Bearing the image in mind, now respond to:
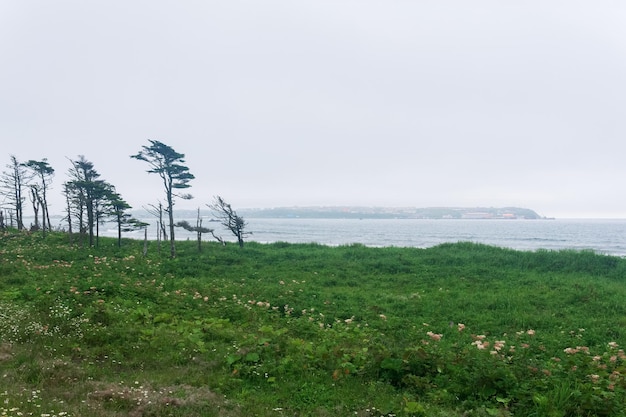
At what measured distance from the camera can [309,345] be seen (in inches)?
332

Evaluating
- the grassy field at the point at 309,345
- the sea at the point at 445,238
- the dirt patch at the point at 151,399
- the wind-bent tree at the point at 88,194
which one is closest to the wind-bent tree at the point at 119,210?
the wind-bent tree at the point at 88,194

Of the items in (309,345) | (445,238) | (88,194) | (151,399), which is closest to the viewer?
(151,399)

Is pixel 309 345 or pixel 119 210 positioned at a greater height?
pixel 119 210

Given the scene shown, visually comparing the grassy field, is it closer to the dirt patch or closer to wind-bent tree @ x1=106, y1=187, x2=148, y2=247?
the dirt patch

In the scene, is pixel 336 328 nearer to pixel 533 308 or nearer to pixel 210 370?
pixel 210 370

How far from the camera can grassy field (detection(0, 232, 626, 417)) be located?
19.1 feet

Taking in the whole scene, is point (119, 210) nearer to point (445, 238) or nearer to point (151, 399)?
point (151, 399)

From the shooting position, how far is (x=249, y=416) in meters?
5.55

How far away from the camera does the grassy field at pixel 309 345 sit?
5836 millimetres

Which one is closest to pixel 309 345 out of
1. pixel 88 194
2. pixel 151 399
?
pixel 151 399

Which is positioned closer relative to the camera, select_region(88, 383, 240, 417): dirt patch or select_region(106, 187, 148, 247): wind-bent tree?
select_region(88, 383, 240, 417): dirt patch

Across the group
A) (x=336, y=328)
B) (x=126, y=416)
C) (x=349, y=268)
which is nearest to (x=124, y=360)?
(x=126, y=416)

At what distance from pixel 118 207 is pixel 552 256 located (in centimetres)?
3292

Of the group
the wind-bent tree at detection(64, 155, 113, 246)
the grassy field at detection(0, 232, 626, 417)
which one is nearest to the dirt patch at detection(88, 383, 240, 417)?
the grassy field at detection(0, 232, 626, 417)
